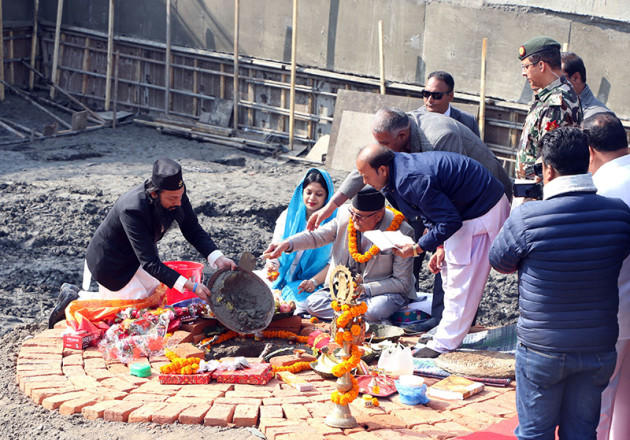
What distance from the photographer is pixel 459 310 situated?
18.6ft

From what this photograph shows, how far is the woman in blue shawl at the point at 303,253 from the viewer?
6914 millimetres

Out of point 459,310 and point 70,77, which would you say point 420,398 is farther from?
point 70,77

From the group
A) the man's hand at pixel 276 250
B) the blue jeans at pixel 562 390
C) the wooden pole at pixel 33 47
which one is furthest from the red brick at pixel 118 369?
the wooden pole at pixel 33 47

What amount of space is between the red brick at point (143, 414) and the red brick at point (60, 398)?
1.29 ft

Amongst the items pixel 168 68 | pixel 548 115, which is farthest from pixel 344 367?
pixel 168 68

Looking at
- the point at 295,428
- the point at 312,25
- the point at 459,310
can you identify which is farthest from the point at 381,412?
the point at 312,25

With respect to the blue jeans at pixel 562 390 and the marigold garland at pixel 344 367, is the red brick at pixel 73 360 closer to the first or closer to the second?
the marigold garland at pixel 344 367

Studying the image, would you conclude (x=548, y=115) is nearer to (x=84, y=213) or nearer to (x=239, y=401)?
A: (x=239, y=401)

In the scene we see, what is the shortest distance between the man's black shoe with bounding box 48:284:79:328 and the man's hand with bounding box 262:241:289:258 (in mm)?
1565

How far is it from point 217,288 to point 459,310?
176 cm

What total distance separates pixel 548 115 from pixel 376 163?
1280 millimetres

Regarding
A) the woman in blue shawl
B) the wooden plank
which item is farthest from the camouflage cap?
the wooden plank

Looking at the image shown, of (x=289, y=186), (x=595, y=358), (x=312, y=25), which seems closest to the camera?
(x=595, y=358)

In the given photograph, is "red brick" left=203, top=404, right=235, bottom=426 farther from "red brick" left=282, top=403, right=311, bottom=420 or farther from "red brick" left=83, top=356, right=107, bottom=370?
"red brick" left=83, top=356, right=107, bottom=370
